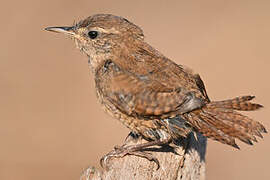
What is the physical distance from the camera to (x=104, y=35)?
588 centimetres

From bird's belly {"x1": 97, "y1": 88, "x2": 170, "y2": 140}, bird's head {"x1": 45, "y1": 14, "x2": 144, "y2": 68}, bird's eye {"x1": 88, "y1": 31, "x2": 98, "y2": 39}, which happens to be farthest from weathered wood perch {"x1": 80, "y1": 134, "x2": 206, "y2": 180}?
bird's eye {"x1": 88, "y1": 31, "x2": 98, "y2": 39}

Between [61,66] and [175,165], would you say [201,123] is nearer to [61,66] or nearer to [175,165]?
[175,165]

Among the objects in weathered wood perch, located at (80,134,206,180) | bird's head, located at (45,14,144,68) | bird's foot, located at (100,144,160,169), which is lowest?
weathered wood perch, located at (80,134,206,180)

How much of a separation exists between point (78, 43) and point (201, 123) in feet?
5.57

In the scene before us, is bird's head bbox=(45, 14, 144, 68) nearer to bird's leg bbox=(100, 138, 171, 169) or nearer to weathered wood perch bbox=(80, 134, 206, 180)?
bird's leg bbox=(100, 138, 171, 169)

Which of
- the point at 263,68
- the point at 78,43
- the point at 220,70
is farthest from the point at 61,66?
the point at 78,43

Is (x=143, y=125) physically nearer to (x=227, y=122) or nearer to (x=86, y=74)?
(x=227, y=122)

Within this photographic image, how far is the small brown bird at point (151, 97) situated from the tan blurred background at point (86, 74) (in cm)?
386

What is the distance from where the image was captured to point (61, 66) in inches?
448

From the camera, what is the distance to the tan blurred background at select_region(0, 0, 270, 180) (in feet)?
31.2

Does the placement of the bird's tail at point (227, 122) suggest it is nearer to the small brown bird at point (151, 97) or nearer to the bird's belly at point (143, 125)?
the small brown bird at point (151, 97)

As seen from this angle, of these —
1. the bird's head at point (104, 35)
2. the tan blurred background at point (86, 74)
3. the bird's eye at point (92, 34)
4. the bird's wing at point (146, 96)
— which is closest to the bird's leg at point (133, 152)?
the bird's wing at point (146, 96)

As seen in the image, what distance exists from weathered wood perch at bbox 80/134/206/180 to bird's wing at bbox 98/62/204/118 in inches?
14.1

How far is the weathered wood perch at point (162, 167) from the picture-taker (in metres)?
4.18
